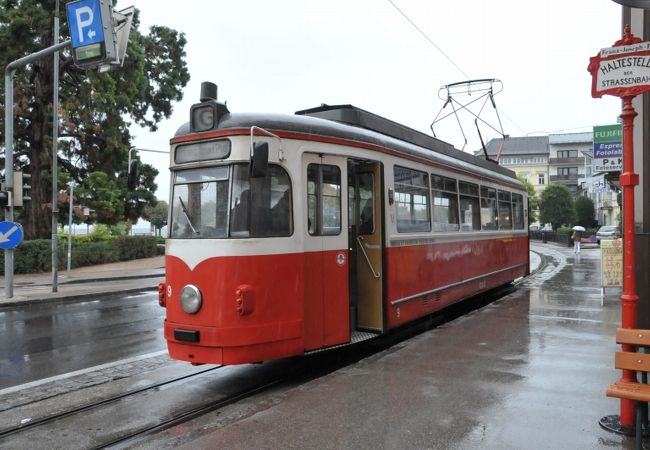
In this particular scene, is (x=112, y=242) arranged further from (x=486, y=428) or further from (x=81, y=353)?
(x=486, y=428)

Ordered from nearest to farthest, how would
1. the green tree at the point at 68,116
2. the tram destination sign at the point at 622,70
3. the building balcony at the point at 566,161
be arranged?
the tram destination sign at the point at 622,70 < the green tree at the point at 68,116 < the building balcony at the point at 566,161

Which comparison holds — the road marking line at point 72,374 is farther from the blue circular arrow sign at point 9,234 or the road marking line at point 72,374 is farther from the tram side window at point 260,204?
the blue circular arrow sign at point 9,234

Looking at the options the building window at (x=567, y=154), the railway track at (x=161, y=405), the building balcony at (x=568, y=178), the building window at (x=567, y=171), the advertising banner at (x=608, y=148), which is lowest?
the railway track at (x=161, y=405)

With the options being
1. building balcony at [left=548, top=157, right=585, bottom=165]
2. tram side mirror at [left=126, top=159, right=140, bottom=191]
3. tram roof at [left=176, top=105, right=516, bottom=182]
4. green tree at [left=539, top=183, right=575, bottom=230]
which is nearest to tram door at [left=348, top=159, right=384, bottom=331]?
tram roof at [left=176, top=105, right=516, bottom=182]

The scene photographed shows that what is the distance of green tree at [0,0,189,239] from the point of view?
70.3 feet

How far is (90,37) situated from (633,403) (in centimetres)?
1116

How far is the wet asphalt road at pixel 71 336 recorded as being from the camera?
767cm

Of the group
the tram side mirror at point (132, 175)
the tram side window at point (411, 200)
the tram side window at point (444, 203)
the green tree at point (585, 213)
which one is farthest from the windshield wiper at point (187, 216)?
the green tree at point (585, 213)

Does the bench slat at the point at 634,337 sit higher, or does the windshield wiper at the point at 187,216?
the windshield wiper at the point at 187,216

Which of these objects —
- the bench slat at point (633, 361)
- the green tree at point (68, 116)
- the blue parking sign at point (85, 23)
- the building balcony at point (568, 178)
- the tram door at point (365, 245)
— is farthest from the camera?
the building balcony at point (568, 178)

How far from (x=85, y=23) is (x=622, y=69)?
10.2 meters

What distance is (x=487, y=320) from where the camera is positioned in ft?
31.2

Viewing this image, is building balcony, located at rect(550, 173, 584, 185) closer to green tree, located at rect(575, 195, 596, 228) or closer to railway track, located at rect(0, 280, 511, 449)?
green tree, located at rect(575, 195, 596, 228)

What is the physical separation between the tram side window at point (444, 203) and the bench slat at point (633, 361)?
16.6ft
